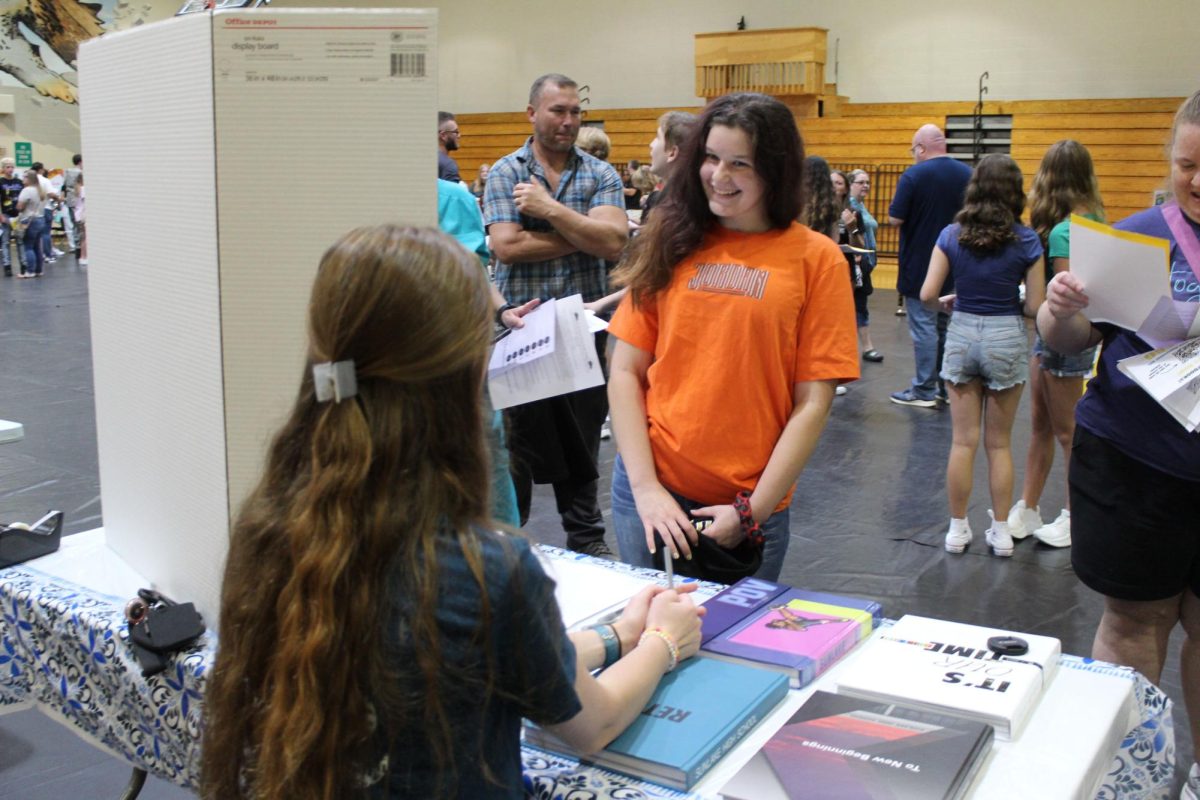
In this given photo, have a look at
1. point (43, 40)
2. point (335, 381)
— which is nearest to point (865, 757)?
point (335, 381)

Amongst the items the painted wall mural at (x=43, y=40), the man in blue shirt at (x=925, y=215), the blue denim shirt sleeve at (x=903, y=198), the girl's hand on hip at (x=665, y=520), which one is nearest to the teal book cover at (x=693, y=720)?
the girl's hand on hip at (x=665, y=520)

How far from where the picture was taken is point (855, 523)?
4.40 m

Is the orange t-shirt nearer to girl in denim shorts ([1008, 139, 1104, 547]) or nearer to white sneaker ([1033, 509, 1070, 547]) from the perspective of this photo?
girl in denim shorts ([1008, 139, 1104, 547])

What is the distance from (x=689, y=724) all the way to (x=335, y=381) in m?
0.58

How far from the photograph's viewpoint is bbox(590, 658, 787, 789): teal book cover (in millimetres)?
1154

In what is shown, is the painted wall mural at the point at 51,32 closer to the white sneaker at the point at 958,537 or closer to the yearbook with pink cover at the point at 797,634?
the white sneaker at the point at 958,537

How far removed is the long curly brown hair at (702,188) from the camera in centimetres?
185

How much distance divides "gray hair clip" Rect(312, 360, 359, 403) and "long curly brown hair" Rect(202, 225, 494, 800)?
1cm

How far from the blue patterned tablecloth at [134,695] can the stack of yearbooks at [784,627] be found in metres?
0.12

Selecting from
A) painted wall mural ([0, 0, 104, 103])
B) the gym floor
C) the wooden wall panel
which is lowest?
the gym floor

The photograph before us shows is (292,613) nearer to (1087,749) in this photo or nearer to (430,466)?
(430,466)

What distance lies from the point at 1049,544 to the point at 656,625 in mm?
3230

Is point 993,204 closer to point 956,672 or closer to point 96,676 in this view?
point 956,672

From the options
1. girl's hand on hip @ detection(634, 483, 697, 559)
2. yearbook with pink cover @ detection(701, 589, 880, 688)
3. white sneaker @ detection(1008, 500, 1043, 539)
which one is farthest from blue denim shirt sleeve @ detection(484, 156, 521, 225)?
white sneaker @ detection(1008, 500, 1043, 539)
